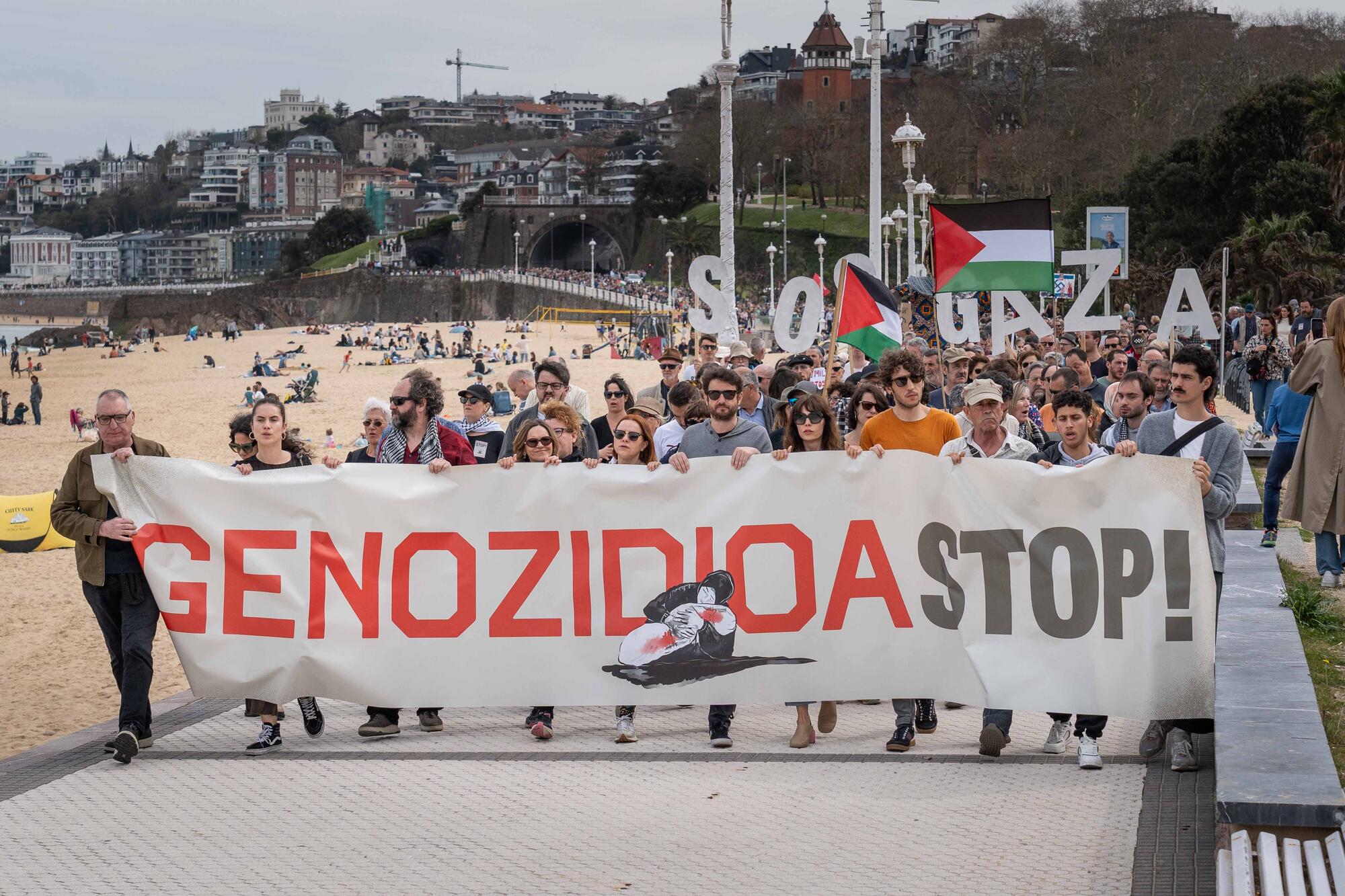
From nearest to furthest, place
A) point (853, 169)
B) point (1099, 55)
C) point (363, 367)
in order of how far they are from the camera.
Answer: point (363, 367), point (1099, 55), point (853, 169)

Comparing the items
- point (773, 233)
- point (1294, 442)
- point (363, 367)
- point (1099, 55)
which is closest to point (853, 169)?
point (773, 233)

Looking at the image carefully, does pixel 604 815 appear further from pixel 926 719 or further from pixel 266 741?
pixel 266 741

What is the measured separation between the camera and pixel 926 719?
21.2 ft

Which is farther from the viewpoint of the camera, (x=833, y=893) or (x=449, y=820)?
(x=449, y=820)

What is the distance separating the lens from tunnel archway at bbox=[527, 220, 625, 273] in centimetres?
12019

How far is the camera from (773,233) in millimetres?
94000

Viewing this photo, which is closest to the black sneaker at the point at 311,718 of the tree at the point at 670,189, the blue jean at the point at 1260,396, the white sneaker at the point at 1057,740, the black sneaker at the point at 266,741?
the black sneaker at the point at 266,741

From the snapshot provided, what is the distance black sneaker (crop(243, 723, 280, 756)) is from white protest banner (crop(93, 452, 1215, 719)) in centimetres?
15

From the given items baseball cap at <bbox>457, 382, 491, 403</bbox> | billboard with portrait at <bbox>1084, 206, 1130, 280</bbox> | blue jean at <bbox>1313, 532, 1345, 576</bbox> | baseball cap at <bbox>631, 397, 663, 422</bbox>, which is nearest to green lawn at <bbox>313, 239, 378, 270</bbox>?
billboard with portrait at <bbox>1084, 206, 1130, 280</bbox>

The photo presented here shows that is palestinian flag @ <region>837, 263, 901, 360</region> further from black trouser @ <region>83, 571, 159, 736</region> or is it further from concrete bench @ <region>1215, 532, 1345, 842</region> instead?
black trouser @ <region>83, 571, 159, 736</region>

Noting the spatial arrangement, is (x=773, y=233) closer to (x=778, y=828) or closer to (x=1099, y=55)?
(x=1099, y=55)

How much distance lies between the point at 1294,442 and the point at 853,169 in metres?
82.2

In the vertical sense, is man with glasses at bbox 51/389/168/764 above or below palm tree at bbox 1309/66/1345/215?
below

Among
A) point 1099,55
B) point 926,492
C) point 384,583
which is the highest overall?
point 1099,55
